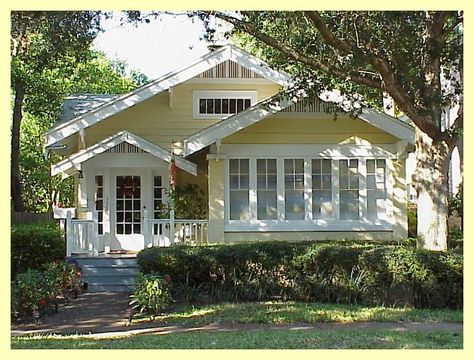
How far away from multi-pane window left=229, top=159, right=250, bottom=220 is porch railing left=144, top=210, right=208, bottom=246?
765 millimetres

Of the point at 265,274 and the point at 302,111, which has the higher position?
the point at 302,111

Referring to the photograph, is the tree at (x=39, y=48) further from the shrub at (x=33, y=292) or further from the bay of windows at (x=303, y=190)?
the shrub at (x=33, y=292)

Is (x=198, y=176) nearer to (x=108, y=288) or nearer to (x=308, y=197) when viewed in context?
(x=308, y=197)

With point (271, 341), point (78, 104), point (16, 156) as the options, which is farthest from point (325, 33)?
point (16, 156)

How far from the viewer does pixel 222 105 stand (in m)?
17.9

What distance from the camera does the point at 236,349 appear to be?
830cm

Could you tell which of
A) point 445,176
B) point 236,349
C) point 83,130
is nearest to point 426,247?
point 445,176

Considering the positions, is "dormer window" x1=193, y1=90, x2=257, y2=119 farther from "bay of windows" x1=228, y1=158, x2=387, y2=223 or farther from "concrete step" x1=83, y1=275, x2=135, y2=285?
"concrete step" x1=83, y1=275, x2=135, y2=285

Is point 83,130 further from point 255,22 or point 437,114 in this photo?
point 437,114

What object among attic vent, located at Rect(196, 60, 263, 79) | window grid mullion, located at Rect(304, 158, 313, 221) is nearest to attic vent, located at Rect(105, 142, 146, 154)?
attic vent, located at Rect(196, 60, 263, 79)

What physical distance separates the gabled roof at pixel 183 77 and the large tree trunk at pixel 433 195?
16.2ft

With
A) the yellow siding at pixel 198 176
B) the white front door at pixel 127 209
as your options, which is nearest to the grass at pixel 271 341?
the white front door at pixel 127 209

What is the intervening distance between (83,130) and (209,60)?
11.7 feet

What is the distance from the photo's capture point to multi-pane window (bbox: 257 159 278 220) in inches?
630
